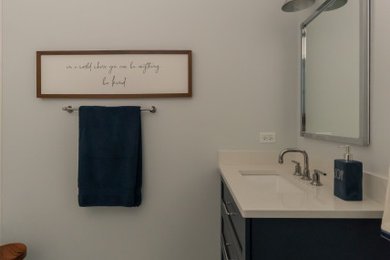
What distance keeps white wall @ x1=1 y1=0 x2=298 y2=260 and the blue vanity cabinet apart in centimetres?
83

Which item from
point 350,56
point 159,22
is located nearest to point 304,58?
point 350,56

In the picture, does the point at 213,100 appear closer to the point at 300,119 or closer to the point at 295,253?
the point at 300,119

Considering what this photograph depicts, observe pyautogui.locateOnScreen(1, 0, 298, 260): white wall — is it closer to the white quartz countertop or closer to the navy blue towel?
the navy blue towel

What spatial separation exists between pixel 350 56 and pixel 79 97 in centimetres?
151

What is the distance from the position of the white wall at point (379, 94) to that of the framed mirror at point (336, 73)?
2cm

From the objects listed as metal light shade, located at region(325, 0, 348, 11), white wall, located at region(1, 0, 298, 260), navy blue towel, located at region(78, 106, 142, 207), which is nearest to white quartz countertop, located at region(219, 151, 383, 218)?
white wall, located at region(1, 0, 298, 260)

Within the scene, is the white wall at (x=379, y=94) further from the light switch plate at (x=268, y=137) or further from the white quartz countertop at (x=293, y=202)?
the light switch plate at (x=268, y=137)

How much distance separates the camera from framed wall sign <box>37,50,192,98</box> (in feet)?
5.35

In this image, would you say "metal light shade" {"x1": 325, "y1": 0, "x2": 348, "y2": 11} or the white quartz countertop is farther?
"metal light shade" {"x1": 325, "y1": 0, "x2": 348, "y2": 11}

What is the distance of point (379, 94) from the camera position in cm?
95

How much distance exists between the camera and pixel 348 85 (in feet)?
3.66

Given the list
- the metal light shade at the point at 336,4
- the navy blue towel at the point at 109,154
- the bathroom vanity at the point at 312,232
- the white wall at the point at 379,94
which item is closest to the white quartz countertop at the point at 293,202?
the bathroom vanity at the point at 312,232

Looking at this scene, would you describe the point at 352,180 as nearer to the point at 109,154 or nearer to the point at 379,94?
the point at 379,94

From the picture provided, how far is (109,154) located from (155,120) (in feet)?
1.16
